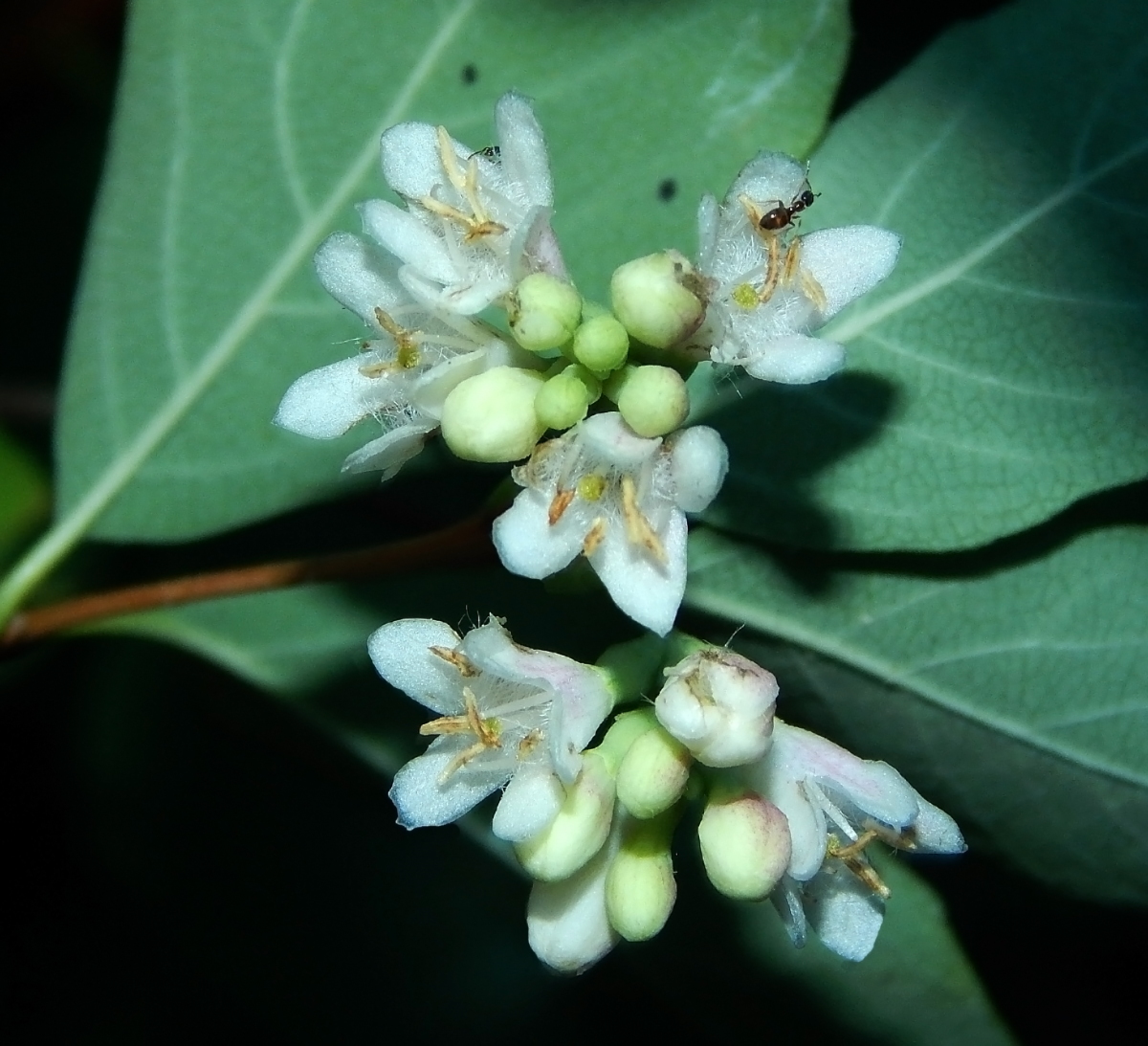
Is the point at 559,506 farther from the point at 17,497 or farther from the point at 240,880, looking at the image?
the point at 240,880

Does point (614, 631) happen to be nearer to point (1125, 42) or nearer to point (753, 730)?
point (753, 730)

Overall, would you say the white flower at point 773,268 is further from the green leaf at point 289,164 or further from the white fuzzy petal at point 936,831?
the white fuzzy petal at point 936,831

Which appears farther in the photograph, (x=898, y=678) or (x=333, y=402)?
(x=898, y=678)

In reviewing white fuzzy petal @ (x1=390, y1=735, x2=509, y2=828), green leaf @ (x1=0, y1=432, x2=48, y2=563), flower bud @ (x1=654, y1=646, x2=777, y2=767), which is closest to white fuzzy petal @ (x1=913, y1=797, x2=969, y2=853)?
flower bud @ (x1=654, y1=646, x2=777, y2=767)

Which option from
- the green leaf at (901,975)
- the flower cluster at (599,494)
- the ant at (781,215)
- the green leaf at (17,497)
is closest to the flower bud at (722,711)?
the flower cluster at (599,494)

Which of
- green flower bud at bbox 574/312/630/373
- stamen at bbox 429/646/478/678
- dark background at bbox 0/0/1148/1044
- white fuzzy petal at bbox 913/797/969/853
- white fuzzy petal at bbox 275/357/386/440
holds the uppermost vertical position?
green flower bud at bbox 574/312/630/373

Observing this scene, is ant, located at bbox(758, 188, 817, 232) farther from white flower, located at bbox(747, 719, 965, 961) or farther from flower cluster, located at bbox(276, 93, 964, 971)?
white flower, located at bbox(747, 719, 965, 961)

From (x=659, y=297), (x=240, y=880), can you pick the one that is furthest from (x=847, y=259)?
(x=240, y=880)
